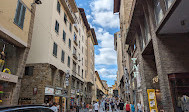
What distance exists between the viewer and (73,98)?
25172mm

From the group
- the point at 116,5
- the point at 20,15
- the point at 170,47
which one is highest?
the point at 116,5

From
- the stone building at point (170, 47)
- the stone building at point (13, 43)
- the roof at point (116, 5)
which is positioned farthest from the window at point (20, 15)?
the roof at point (116, 5)

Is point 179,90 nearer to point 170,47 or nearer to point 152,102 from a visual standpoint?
point 170,47

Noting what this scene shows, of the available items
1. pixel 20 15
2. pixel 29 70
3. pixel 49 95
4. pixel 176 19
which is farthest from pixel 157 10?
pixel 29 70

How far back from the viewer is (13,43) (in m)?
11.9

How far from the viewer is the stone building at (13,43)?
34.8ft

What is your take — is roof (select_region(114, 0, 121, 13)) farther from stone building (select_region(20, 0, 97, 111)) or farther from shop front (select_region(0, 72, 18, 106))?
shop front (select_region(0, 72, 18, 106))

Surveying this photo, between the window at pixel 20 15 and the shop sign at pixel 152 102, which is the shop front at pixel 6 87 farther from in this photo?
the shop sign at pixel 152 102

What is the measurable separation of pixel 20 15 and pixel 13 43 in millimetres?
2429

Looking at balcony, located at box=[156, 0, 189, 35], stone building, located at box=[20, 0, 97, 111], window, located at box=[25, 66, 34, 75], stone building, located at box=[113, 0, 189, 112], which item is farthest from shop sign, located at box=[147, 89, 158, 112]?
window, located at box=[25, 66, 34, 75]

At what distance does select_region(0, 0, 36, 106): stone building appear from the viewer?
10594 mm

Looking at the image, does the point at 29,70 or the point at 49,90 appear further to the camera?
the point at 29,70

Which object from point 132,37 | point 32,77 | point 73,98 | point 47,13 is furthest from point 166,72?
point 73,98

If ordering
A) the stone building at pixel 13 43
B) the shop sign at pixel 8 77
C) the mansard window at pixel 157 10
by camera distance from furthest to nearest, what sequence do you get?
the stone building at pixel 13 43
the shop sign at pixel 8 77
the mansard window at pixel 157 10
